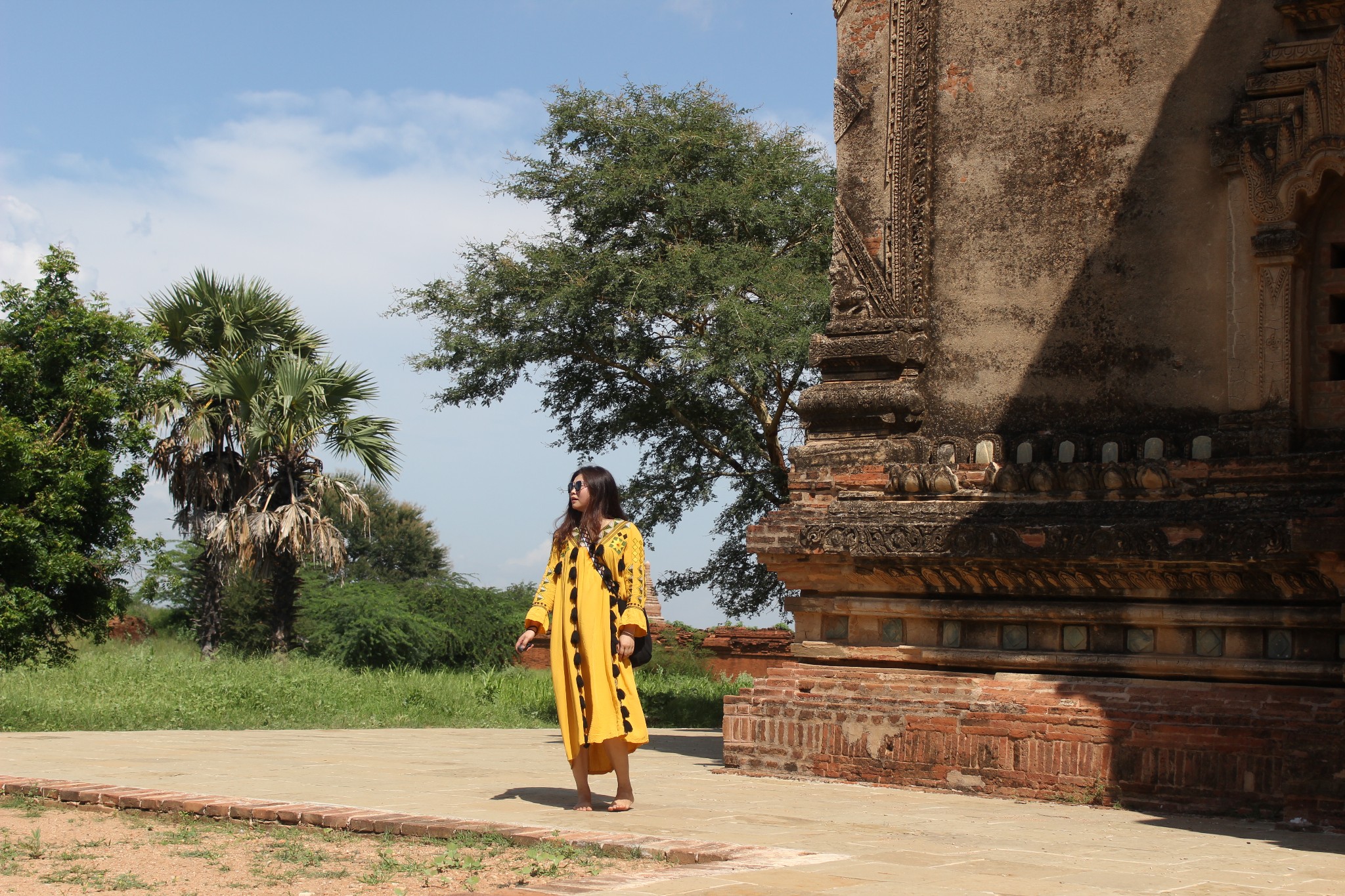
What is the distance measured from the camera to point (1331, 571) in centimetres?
622

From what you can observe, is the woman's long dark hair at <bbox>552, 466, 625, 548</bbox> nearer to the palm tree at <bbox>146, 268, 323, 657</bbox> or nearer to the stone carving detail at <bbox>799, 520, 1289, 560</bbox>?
the stone carving detail at <bbox>799, 520, 1289, 560</bbox>

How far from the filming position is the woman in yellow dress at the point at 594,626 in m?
6.11

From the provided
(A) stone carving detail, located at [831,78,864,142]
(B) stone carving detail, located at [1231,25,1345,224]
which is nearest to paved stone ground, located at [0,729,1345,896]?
(B) stone carving detail, located at [1231,25,1345,224]

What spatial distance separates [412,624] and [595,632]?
13083 mm

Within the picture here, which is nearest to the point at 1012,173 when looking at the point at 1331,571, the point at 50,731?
the point at 1331,571

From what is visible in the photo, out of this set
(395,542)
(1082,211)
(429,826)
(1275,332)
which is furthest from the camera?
(395,542)

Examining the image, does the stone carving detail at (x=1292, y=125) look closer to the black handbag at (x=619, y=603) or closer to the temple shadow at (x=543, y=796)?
the black handbag at (x=619, y=603)

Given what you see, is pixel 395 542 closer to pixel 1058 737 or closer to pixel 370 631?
pixel 370 631

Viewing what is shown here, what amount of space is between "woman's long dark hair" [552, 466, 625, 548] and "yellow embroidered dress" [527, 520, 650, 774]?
0.04m

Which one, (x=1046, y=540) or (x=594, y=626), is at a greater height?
(x=1046, y=540)

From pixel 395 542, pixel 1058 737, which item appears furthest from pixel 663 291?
pixel 395 542

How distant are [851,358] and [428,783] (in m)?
3.66

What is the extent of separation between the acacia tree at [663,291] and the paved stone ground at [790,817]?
838 cm

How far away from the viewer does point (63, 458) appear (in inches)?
578
